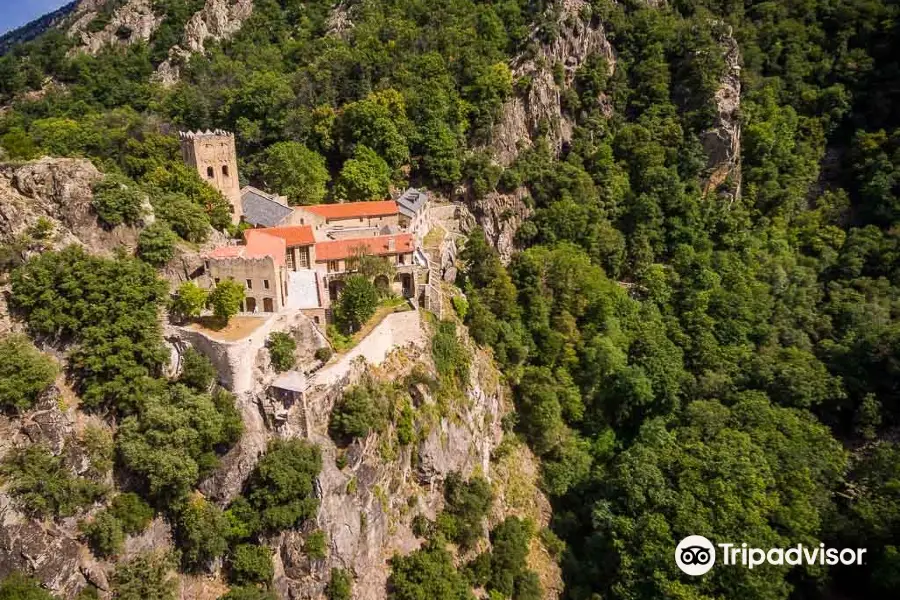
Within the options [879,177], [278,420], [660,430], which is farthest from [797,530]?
[879,177]

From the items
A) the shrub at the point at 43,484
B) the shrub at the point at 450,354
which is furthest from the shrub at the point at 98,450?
the shrub at the point at 450,354

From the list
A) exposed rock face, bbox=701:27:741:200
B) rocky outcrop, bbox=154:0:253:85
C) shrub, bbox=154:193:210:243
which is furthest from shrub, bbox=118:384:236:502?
rocky outcrop, bbox=154:0:253:85

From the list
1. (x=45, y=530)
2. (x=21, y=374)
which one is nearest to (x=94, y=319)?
(x=21, y=374)

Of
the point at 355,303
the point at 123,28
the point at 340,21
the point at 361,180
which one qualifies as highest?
the point at 123,28

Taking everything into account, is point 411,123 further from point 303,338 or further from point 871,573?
point 871,573

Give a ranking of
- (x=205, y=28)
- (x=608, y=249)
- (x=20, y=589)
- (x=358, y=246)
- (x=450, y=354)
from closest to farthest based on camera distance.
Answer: (x=20, y=589) < (x=358, y=246) < (x=450, y=354) < (x=608, y=249) < (x=205, y=28)

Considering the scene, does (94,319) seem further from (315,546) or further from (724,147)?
(724,147)
